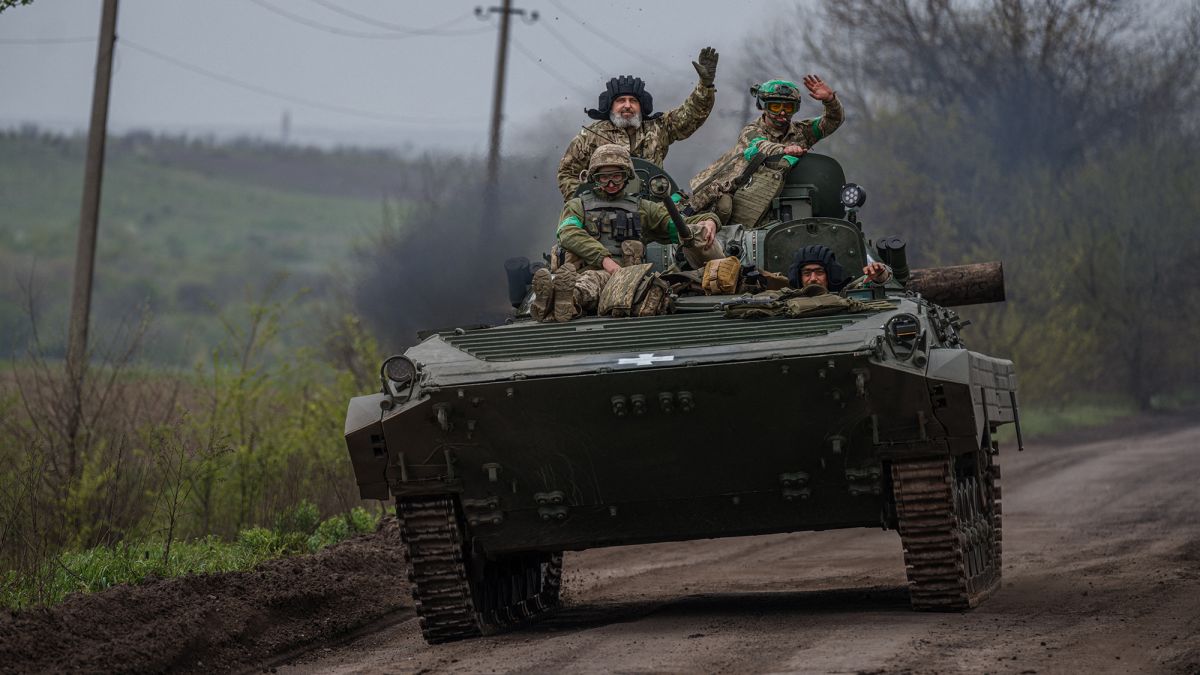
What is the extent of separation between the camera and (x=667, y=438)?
30.8 ft

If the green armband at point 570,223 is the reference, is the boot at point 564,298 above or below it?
below

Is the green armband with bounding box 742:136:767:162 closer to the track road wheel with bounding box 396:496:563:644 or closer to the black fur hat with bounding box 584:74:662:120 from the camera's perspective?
the black fur hat with bounding box 584:74:662:120

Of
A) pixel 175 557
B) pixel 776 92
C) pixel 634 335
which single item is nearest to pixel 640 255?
pixel 634 335

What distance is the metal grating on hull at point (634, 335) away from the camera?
31.0 ft

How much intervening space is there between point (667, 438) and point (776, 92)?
462cm

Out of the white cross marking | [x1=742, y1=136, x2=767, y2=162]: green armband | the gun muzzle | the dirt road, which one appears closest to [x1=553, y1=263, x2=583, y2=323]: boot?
the gun muzzle

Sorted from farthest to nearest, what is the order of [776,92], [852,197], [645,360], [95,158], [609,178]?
1. [95,158]
2. [776,92]
3. [852,197]
4. [609,178]
5. [645,360]

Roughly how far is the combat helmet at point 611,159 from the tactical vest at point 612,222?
197 millimetres

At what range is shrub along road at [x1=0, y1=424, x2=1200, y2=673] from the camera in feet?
27.8

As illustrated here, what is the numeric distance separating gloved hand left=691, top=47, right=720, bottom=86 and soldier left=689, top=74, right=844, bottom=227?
39 centimetres

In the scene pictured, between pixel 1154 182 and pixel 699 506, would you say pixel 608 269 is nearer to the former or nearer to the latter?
pixel 699 506

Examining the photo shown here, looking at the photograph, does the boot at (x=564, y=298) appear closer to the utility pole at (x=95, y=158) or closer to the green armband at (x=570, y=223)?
the green armband at (x=570, y=223)

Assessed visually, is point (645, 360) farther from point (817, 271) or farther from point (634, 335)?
point (817, 271)

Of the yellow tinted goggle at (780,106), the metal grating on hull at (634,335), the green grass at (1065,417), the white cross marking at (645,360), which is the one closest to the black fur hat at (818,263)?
the metal grating on hull at (634,335)
